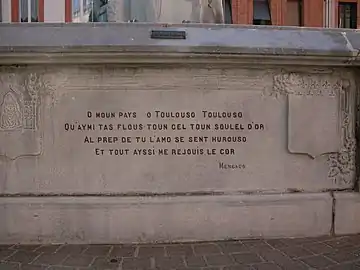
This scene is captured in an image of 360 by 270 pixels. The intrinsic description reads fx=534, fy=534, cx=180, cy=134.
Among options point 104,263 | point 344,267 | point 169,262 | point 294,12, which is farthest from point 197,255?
point 294,12

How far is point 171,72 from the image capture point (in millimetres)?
5168

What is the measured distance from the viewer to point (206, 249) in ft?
16.1

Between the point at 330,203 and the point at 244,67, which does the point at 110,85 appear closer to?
the point at 244,67

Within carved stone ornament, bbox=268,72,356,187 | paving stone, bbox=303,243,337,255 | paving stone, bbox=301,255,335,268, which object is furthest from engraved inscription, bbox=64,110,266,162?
paving stone, bbox=301,255,335,268

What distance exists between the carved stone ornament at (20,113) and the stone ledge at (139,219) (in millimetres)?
501

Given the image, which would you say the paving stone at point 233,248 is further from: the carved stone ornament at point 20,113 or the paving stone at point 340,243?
the carved stone ornament at point 20,113

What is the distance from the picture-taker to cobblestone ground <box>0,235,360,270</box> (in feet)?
14.8

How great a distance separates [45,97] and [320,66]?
2.71 m

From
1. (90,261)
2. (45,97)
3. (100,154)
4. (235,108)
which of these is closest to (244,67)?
(235,108)

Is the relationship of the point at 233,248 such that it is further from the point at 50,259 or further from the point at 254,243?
the point at 50,259

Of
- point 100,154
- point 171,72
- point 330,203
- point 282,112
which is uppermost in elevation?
point 171,72

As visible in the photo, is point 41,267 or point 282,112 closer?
point 41,267

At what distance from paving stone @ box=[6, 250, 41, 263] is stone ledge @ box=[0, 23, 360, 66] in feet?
5.77

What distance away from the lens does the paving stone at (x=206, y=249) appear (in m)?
4.84
